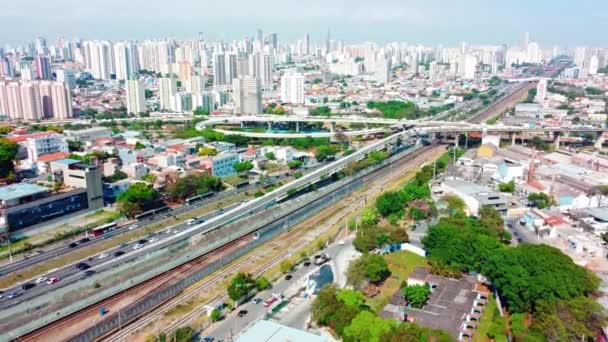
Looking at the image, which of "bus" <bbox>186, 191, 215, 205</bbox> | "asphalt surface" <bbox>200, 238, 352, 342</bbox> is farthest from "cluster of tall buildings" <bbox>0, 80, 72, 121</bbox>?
"asphalt surface" <bbox>200, 238, 352, 342</bbox>

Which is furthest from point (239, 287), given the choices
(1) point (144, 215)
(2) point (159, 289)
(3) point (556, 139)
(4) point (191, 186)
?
(3) point (556, 139)

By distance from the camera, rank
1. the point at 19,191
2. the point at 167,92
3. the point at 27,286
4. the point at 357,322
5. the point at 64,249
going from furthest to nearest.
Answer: the point at 167,92 → the point at 19,191 → the point at 64,249 → the point at 27,286 → the point at 357,322

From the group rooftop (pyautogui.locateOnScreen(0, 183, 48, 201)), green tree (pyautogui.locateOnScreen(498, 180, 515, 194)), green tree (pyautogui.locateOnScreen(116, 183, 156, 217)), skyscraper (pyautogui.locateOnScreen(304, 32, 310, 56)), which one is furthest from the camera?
skyscraper (pyautogui.locateOnScreen(304, 32, 310, 56))

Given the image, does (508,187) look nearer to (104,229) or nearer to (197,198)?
(197,198)

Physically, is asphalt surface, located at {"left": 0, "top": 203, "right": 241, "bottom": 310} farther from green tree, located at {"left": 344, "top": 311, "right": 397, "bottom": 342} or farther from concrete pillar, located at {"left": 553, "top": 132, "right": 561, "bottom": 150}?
concrete pillar, located at {"left": 553, "top": 132, "right": 561, "bottom": 150}

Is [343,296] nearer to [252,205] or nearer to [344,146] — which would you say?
[252,205]

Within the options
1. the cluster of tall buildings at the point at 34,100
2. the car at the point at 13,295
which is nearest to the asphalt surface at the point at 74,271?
the car at the point at 13,295
